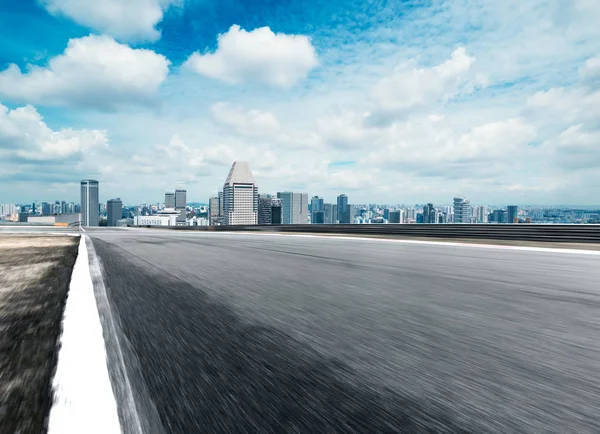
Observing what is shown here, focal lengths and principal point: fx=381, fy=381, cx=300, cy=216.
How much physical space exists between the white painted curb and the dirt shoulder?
57 mm

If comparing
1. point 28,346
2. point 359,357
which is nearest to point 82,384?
point 28,346

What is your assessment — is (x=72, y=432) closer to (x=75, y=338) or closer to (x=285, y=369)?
(x=285, y=369)

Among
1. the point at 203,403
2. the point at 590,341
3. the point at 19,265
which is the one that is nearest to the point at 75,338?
the point at 203,403

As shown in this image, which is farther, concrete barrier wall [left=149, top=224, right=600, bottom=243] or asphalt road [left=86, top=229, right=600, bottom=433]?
concrete barrier wall [left=149, top=224, right=600, bottom=243]

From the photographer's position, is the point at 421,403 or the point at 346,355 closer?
the point at 421,403

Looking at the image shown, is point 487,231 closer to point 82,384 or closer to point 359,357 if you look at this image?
point 359,357

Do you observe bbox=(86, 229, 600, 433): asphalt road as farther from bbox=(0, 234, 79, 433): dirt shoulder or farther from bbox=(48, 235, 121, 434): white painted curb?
bbox=(0, 234, 79, 433): dirt shoulder

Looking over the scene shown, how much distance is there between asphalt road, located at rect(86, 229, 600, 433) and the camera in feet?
6.32

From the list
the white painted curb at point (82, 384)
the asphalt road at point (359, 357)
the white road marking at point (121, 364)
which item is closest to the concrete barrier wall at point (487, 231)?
the asphalt road at point (359, 357)

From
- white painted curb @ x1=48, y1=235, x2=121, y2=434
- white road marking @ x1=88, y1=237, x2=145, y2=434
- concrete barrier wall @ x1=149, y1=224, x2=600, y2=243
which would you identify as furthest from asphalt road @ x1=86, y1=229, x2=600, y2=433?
concrete barrier wall @ x1=149, y1=224, x2=600, y2=243

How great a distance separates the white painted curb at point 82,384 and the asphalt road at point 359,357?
132 millimetres

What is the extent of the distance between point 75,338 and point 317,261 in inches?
267

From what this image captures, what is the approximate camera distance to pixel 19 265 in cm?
823

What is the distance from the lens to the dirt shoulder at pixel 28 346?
6.32 ft
